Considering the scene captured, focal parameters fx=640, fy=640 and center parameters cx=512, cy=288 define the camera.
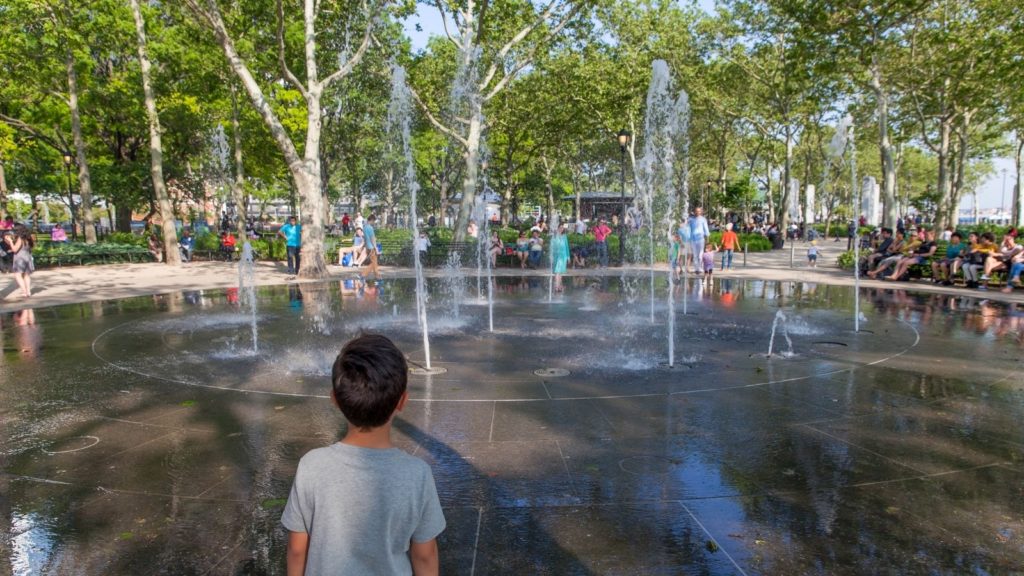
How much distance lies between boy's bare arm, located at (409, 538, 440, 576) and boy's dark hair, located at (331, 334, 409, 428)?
35 cm

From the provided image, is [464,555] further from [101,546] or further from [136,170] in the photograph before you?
[136,170]

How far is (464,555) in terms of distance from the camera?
3193 mm

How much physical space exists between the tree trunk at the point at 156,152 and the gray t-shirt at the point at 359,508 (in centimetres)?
2346

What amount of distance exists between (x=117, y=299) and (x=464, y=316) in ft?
26.4

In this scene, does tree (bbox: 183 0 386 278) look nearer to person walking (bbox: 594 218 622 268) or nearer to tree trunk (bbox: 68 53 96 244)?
tree trunk (bbox: 68 53 96 244)

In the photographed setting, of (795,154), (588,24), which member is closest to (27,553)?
(588,24)

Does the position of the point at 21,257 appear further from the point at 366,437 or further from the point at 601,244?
Result: the point at 601,244

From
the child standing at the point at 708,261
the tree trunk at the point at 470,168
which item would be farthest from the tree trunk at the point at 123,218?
the child standing at the point at 708,261

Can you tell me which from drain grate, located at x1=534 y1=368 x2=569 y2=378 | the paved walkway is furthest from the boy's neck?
the paved walkway

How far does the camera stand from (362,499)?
171 centimetres

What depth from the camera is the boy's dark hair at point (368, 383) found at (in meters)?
1.73

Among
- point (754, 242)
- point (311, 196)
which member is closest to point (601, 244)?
point (311, 196)

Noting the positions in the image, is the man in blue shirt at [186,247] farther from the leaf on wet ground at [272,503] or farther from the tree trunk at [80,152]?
the leaf on wet ground at [272,503]

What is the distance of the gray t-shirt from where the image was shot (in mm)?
1719
